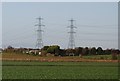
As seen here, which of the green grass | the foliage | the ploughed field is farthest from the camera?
the foliage

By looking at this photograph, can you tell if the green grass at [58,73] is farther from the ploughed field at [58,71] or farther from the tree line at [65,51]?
the tree line at [65,51]

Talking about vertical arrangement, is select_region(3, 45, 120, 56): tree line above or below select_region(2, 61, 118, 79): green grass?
above

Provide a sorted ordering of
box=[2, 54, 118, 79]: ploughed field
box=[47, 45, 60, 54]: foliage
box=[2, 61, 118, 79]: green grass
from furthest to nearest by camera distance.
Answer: box=[47, 45, 60, 54]: foliage, box=[2, 54, 118, 79]: ploughed field, box=[2, 61, 118, 79]: green grass

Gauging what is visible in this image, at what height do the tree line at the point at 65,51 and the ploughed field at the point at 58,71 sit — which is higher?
the tree line at the point at 65,51

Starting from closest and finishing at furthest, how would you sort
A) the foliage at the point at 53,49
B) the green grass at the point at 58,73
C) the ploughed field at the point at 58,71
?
1. the green grass at the point at 58,73
2. the ploughed field at the point at 58,71
3. the foliage at the point at 53,49

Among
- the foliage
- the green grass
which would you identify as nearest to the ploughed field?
the green grass

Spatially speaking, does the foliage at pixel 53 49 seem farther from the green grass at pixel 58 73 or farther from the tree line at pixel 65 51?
the green grass at pixel 58 73

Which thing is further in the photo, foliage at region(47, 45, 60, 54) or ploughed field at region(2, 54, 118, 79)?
foliage at region(47, 45, 60, 54)

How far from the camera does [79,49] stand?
4793 inches

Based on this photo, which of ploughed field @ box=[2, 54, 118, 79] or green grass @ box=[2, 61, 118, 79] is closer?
green grass @ box=[2, 61, 118, 79]

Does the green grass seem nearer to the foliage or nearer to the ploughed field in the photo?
the ploughed field

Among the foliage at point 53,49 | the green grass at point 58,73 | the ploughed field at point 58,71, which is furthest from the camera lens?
the foliage at point 53,49

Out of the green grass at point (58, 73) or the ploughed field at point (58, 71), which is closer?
the green grass at point (58, 73)

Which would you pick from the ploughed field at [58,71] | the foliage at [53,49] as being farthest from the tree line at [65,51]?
the ploughed field at [58,71]
